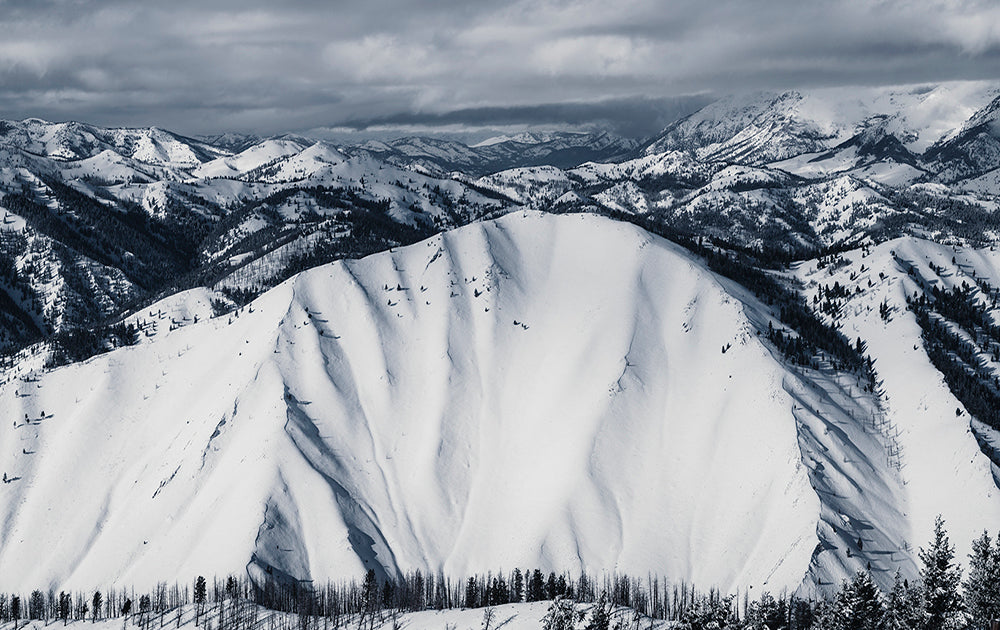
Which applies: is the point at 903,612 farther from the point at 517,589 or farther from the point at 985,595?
the point at 517,589

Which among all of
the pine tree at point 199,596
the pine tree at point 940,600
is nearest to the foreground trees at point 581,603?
the pine tree at point 940,600

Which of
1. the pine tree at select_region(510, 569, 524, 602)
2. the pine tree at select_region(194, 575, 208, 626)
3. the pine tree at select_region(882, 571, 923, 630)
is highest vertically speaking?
the pine tree at select_region(882, 571, 923, 630)

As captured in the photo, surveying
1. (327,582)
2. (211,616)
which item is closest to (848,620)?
(211,616)

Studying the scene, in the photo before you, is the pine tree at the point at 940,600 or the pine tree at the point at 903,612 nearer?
the pine tree at the point at 940,600

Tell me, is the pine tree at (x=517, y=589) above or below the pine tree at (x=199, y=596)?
below

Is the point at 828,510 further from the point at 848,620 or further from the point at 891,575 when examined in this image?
the point at 848,620

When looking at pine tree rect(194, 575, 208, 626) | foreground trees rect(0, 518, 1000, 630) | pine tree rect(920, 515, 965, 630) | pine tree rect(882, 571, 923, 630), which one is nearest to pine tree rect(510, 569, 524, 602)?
foreground trees rect(0, 518, 1000, 630)

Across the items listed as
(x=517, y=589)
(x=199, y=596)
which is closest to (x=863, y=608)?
(x=517, y=589)

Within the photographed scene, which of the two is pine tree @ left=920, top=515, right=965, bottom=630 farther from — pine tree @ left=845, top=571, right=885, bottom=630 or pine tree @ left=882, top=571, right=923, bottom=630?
pine tree @ left=845, top=571, right=885, bottom=630

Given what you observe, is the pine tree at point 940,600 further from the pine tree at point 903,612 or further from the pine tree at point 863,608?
the pine tree at point 863,608

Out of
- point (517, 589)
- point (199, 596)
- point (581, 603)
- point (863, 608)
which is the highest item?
point (863, 608)

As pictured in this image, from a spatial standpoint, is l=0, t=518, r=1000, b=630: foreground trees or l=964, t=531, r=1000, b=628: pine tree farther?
l=0, t=518, r=1000, b=630: foreground trees
